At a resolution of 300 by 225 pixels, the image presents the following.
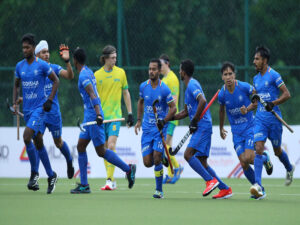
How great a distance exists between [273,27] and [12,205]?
1449 centimetres

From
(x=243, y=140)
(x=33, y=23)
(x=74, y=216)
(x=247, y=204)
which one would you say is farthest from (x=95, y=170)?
(x=74, y=216)

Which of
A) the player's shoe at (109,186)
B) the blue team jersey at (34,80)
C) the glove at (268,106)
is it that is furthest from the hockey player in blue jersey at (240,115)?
the blue team jersey at (34,80)

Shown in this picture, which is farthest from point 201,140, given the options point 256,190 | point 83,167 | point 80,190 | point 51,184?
point 51,184

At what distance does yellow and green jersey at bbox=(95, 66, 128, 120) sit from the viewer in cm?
1134

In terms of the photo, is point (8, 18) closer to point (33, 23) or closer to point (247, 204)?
point (33, 23)

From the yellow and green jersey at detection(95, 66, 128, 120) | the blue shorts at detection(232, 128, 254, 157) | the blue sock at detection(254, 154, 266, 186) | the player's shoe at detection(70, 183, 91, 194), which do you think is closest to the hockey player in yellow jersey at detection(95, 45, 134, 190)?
the yellow and green jersey at detection(95, 66, 128, 120)

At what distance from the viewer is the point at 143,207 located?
8078 millimetres

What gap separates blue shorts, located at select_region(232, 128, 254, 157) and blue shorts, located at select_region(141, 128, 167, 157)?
3.46 feet

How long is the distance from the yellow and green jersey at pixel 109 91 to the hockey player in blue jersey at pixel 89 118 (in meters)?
1.22

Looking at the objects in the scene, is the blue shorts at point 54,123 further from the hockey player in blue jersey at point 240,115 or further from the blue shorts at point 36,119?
the hockey player in blue jersey at point 240,115

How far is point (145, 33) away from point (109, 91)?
590cm

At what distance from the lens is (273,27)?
69.6 ft

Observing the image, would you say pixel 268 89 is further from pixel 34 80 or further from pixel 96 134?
pixel 34 80

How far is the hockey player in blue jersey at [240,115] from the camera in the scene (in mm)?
9484
